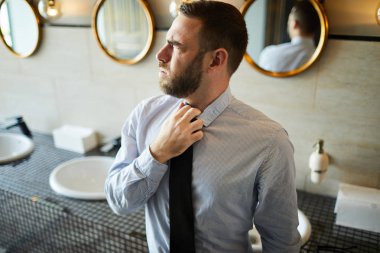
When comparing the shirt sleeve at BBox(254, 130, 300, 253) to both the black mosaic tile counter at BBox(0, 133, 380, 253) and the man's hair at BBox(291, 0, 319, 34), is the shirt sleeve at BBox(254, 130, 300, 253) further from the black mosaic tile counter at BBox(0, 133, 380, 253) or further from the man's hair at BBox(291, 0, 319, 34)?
the man's hair at BBox(291, 0, 319, 34)

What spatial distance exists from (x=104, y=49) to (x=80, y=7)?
0.96 feet

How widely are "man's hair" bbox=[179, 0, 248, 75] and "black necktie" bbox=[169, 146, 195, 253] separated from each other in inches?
12.6

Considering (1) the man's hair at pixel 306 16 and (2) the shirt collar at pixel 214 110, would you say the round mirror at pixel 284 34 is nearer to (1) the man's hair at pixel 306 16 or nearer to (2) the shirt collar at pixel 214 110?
→ (1) the man's hair at pixel 306 16

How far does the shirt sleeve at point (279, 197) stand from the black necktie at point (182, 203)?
0.67 feet

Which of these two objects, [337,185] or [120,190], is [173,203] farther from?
[337,185]

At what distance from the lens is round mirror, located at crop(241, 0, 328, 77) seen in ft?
4.53

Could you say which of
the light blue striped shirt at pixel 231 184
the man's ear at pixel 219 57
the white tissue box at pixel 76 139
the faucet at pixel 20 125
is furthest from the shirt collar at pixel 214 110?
the faucet at pixel 20 125

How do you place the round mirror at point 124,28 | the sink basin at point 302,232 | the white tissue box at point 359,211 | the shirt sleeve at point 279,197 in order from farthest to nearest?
the round mirror at point 124,28, the white tissue box at point 359,211, the sink basin at point 302,232, the shirt sleeve at point 279,197

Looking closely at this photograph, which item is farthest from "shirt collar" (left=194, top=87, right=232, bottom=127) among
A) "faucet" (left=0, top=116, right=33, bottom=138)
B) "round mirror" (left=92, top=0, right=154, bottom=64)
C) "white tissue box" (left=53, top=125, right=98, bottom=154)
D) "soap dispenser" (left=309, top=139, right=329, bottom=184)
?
"faucet" (left=0, top=116, right=33, bottom=138)

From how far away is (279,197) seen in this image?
94 cm

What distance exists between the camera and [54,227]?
1.52 metres

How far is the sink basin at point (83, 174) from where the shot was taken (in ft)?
5.86

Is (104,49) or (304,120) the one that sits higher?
(104,49)

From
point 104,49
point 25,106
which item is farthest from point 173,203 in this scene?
point 25,106
